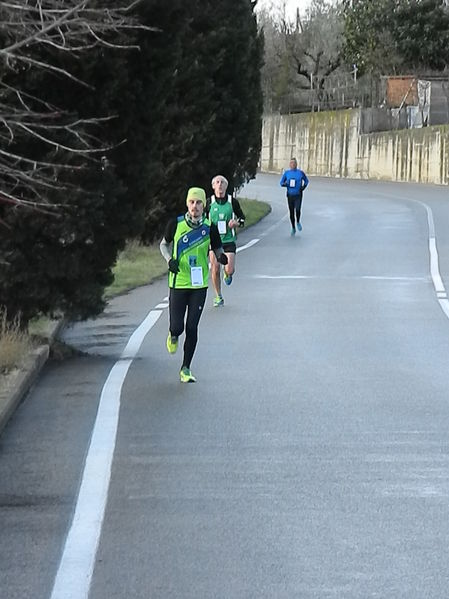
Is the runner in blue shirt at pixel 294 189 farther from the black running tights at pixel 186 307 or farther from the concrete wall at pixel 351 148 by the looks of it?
the concrete wall at pixel 351 148

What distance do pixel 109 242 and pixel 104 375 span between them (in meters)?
1.71

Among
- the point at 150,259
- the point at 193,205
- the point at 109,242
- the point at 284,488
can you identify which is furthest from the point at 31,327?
the point at 150,259

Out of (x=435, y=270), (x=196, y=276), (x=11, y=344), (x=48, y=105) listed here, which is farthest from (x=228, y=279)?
(x=48, y=105)

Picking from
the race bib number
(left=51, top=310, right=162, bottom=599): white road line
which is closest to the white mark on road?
the race bib number

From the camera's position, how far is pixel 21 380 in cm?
1098

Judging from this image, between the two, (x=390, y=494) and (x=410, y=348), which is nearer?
(x=390, y=494)

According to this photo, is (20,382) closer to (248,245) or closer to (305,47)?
(248,245)

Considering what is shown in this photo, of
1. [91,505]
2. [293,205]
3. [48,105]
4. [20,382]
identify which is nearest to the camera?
[91,505]

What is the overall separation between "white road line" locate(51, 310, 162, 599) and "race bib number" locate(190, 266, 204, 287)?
3.59ft

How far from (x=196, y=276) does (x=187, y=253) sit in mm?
227

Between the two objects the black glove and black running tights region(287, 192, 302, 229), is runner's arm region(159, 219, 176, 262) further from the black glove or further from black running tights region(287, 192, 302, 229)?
black running tights region(287, 192, 302, 229)

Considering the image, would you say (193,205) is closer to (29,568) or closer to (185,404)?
(185,404)

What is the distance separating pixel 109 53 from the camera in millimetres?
12195

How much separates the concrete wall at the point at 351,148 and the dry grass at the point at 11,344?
48.9m
